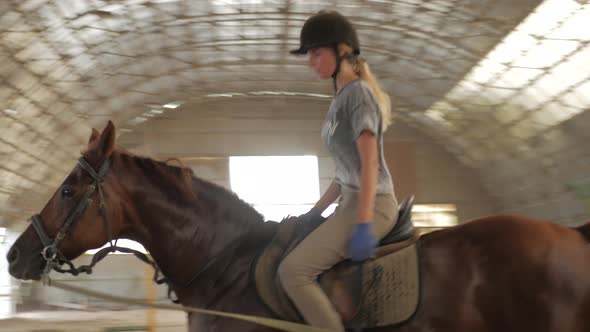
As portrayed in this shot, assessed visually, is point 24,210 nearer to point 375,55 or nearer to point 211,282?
point 375,55

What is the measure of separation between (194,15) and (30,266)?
14.7 m

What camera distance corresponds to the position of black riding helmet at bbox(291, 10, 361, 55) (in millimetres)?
2664

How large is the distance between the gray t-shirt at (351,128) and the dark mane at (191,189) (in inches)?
21.0

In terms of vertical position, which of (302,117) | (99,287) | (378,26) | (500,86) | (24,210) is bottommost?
(99,287)

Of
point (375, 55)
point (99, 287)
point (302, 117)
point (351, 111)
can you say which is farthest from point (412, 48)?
point (351, 111)

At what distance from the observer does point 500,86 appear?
18.7 meters

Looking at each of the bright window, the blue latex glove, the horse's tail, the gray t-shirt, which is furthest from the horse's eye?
the bright window

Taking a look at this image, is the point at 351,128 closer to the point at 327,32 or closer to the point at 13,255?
the point at 327,32

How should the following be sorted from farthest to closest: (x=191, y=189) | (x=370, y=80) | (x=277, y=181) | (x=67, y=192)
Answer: (x=277, y=181), (x=191, y=189), (x=67, y=192), (x=370, y=80)

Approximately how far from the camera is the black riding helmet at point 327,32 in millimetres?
2664

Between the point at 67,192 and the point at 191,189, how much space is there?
55cm

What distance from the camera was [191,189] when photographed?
2943mm

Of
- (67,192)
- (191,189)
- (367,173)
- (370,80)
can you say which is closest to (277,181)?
(191,189)

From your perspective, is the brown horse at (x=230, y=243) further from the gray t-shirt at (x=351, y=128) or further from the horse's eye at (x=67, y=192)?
the gray t-shirt at (x=351, y=128)
